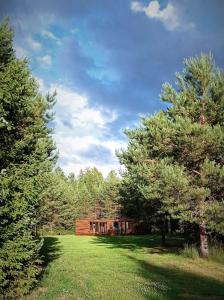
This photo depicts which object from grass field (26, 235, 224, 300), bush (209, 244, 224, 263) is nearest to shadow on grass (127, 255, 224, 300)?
grass field (26, 235, 224, 300)

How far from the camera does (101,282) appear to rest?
1380 cm

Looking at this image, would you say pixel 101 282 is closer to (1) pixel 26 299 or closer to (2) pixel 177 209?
(1) pixel 26 299

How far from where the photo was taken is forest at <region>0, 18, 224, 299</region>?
11117mm

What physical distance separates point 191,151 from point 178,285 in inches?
330

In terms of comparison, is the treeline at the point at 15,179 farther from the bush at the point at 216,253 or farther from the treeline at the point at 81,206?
the treeline at the point at 81,206

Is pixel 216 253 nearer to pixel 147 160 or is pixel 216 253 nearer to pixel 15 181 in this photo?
pixel 147 160

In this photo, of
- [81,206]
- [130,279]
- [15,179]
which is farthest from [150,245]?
[81,206]

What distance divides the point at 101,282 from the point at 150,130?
10031 millimetres

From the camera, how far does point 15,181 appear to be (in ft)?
36.3

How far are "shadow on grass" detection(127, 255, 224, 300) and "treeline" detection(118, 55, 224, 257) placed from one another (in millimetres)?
3642

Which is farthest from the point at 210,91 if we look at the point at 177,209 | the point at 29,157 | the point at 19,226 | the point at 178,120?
the point at 19,226

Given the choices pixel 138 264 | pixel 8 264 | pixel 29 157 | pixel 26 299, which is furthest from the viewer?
pixel 138 264

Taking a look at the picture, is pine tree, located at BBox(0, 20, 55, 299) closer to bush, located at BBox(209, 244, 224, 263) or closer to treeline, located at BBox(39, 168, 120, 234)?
bush, located at BBox(209, 244, 224, 263)

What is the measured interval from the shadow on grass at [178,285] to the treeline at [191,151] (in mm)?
3642
